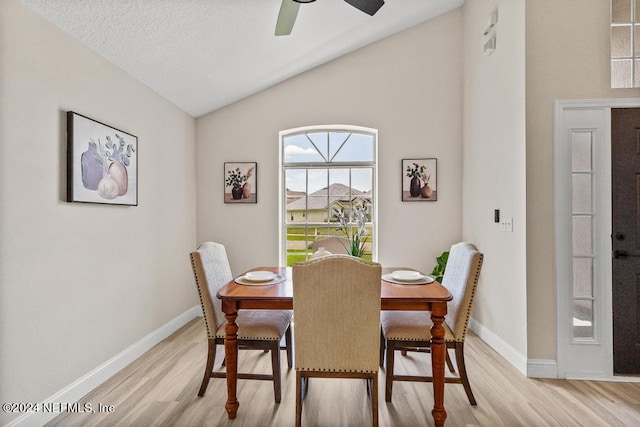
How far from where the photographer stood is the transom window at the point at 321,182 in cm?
385

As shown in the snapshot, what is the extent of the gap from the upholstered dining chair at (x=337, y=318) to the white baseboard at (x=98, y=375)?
4.80 ft

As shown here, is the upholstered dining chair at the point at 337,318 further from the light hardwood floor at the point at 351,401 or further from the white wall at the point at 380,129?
the white wall at the point at 380,129

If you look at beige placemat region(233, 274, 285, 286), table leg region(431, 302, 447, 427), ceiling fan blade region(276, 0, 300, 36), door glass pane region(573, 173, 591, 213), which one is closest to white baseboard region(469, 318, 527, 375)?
table leg region(431, 302, 447, 427)

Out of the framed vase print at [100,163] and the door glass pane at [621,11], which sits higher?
the door glass pane at [621,11]

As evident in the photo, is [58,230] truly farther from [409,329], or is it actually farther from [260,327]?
[409,329]

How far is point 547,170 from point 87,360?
3580 mm

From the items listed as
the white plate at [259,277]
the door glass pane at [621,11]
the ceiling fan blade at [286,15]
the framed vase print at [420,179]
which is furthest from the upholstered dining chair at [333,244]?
the door glass pane at [621,11]

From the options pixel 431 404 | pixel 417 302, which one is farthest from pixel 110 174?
pixel 431 404

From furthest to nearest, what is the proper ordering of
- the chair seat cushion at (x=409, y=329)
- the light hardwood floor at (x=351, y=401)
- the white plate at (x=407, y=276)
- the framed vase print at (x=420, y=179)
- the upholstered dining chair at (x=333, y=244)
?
the framed vase print at (x=420, y=179) → the upholstered dining chair at (x=333, y=244) → the white plate at (x=407, y=276) → the chair seat cushion at (x=409, y=329) → the light hardwood floor at (x=351, y=401)

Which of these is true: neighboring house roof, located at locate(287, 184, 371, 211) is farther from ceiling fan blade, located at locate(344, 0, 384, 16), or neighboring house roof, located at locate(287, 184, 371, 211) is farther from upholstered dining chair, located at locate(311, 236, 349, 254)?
ceiling fan blade, located at locate(344, 0, 384, 16)

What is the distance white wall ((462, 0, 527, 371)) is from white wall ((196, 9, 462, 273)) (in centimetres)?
21

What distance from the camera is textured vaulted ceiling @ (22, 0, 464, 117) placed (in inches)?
82.3

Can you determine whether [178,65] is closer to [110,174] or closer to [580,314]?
[110,174]

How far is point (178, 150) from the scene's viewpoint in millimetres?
3514
